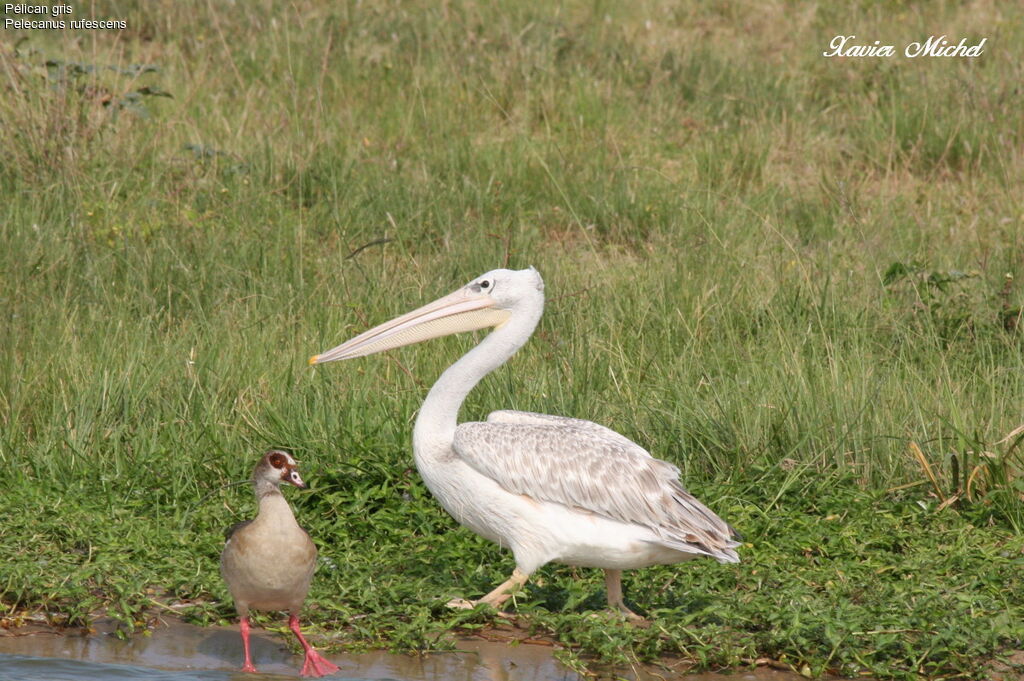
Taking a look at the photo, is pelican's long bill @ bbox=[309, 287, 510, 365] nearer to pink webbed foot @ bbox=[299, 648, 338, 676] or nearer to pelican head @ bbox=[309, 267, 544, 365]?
pelican head @ bbox=[309, 267, 544, 365]

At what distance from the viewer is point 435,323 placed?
498cm

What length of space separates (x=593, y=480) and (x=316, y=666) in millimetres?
1070

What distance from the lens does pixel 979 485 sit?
17.4ft

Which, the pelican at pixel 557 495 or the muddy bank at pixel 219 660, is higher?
the pelican at pixel 557 495

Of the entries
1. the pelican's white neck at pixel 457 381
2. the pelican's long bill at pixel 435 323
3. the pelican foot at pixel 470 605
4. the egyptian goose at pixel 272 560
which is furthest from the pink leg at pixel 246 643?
the pelican's long bill at pixel 435 323

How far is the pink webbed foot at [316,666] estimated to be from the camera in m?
4.11

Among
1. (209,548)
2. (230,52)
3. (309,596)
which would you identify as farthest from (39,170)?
(309,596)

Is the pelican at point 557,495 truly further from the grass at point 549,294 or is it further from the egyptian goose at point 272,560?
the egyptian goose at point 272,560

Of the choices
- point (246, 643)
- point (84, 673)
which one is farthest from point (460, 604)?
point (84, 673)

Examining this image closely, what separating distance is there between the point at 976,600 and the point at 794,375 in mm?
1605

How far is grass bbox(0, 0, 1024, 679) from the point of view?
4707mm

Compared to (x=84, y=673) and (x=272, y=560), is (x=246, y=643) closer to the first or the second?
(x=272, y=560)

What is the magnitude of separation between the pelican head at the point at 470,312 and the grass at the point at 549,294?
1.82 ft
